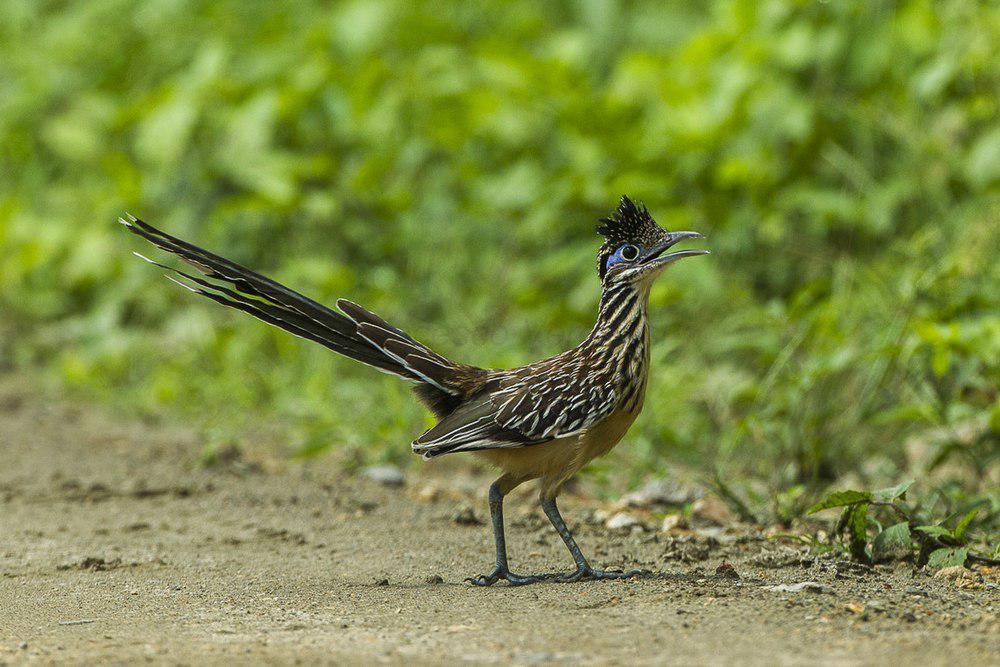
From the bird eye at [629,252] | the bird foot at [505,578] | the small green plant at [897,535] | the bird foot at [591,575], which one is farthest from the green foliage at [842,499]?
the bird eye at [629,252]

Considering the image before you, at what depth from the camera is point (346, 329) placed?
5.28 m

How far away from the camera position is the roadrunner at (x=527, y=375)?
4.96 m

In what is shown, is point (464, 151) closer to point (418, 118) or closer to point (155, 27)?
point (418, 118)

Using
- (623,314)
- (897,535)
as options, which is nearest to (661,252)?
(623,314)

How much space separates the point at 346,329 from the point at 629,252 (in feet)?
3.95

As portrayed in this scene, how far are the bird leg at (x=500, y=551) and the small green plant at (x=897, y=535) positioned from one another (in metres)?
1.14

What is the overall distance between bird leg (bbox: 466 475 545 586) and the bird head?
0.95m

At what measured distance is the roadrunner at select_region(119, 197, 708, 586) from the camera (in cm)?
496

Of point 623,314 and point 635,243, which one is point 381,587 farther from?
point 635,243

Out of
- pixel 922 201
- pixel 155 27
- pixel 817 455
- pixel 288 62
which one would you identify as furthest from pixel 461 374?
pixel 155 27

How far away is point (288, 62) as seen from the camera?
10266 millimetres

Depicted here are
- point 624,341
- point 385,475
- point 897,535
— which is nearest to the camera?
point 897,535

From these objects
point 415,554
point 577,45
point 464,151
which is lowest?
point 415,554

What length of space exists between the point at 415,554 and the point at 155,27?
7410 mm
